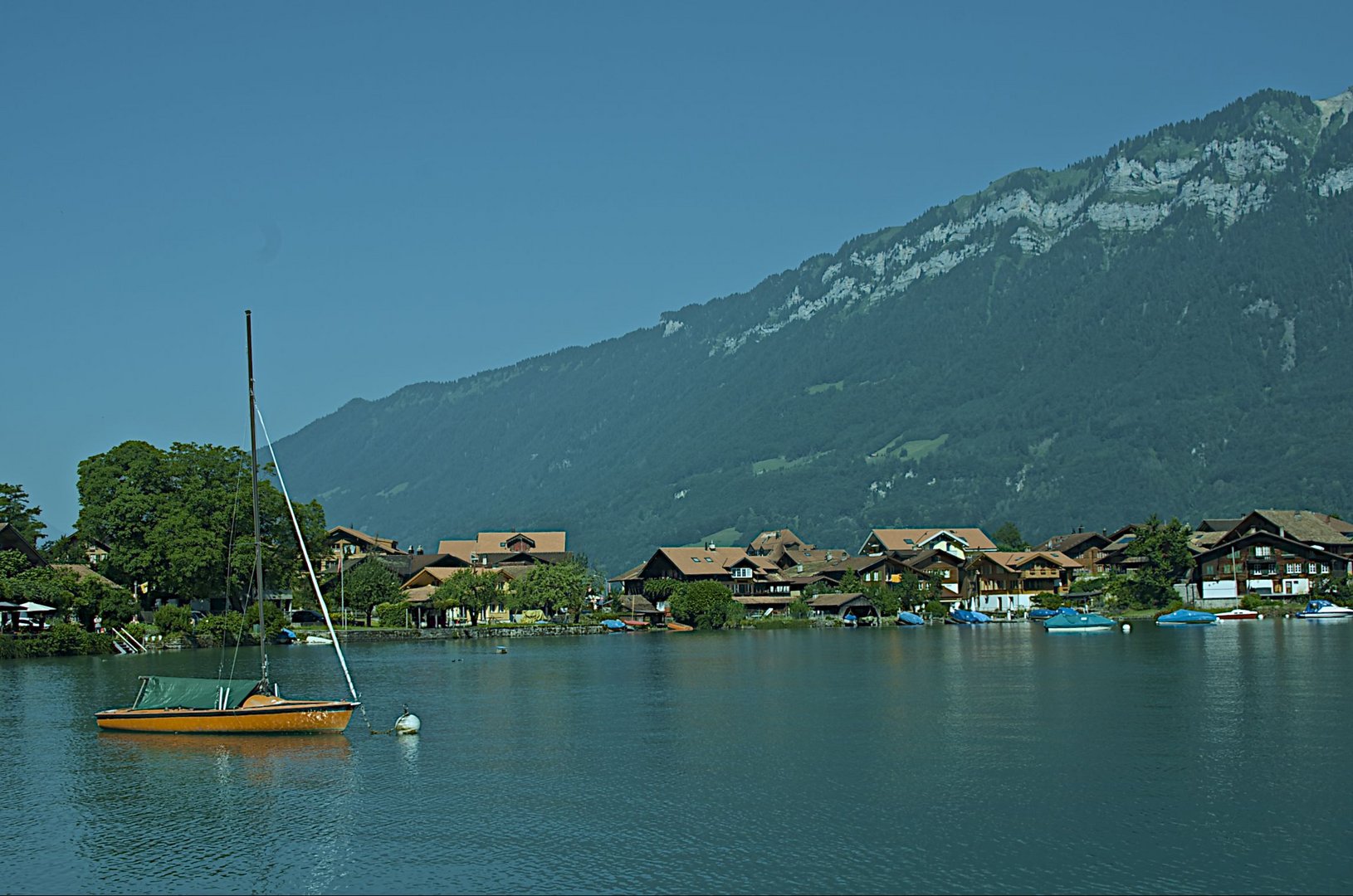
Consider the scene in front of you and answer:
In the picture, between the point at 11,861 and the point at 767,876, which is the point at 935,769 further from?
the point at 11,861

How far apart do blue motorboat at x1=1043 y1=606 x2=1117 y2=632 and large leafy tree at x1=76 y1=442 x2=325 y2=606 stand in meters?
63.4

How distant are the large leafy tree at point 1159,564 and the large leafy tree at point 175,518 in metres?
81.7

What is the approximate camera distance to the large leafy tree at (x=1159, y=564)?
13200 centimetres

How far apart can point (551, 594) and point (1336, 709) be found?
86327 mm

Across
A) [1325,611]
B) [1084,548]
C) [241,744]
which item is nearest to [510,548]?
[1084,548]

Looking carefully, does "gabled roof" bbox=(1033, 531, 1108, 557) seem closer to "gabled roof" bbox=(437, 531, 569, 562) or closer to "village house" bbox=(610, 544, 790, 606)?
"village house" bbox=(610, 544, 790, 606)

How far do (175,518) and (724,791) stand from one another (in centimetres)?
6906

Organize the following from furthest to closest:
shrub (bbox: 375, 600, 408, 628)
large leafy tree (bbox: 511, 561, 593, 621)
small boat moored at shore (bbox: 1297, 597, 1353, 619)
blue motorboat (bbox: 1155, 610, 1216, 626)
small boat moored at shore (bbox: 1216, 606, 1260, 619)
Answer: large leafy tree (bbox: 511, 561, 593, 621), small boat moored at shore (bbox: 1216, 606, 1260, 619), shrub (bbox: 375, 600, 408, 628), small boat moored at shore (bbox: 1297, 597, 1353, 619), blue motorboat (bbox: 1155, 610, 1216, 626)

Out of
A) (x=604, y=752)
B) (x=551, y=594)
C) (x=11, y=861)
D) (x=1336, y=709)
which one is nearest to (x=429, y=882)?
(x=11, y=861)

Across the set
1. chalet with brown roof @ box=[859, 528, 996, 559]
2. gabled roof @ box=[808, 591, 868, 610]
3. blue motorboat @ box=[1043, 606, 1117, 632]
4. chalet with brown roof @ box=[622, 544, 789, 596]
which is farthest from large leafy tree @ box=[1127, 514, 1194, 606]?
chalet with brown roof @ box=[622, 544, 789, 596]

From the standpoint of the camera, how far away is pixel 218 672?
68.5m

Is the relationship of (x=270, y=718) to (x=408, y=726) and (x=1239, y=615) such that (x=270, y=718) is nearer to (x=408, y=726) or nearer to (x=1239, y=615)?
(x=408, y=726)

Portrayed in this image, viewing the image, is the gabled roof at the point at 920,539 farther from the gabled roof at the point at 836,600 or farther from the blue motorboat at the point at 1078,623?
the blue motorboat at the point at 1078,623

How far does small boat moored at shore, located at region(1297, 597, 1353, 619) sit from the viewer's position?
118 metres
